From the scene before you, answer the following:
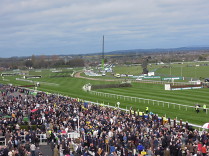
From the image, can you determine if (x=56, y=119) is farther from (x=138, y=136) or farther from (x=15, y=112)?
(x=138, y=136)

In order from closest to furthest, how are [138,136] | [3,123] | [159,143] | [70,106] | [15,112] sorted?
1. [159,143]
2. [138,136]
3. [3,123]
4. [15,112]
5. [70,106]

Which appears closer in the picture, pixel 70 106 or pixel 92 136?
pixel 92 136

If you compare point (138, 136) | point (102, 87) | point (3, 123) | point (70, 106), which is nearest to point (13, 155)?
point (138, 136)

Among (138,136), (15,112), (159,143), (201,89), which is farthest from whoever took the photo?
(201,89)

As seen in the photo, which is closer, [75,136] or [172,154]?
[172,154]

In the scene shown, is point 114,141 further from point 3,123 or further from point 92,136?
point 3,123

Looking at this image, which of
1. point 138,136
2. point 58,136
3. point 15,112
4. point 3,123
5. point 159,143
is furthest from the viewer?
point 15,112

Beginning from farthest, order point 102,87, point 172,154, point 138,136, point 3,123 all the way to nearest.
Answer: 1. point 102,87
2. point 3,123
3. point 138,136
4. point 172,154

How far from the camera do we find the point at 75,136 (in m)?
19.4

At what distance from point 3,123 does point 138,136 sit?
9784mm

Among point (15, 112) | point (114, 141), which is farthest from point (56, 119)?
point (114, 141)

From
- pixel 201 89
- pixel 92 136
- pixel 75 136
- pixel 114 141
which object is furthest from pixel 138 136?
pixel 201 89

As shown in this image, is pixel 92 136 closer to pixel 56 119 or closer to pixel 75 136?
pixel 75 136

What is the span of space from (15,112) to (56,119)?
5320 millimetres
